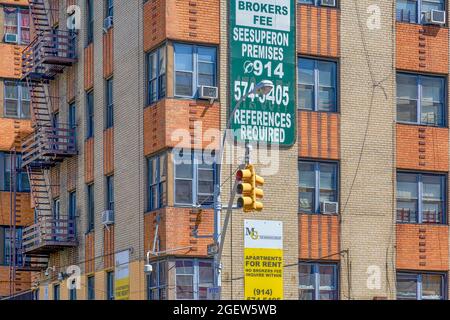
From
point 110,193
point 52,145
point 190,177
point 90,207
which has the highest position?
point 52,145

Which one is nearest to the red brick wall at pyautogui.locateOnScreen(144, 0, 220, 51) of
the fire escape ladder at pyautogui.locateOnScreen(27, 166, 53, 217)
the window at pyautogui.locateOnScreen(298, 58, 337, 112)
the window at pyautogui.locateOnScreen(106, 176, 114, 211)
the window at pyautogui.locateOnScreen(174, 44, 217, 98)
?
the window at pyautogui.locateOnScreen(174, 44, 217, 98)

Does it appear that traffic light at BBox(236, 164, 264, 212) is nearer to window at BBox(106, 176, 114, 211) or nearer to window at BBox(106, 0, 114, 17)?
window at BBox(106, 176, 114, 211)

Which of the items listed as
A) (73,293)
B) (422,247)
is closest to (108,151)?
(73,293)

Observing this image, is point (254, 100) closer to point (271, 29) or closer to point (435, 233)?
point (271, 29)

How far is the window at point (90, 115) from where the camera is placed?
148 feet

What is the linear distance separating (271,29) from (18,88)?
85.9 ft

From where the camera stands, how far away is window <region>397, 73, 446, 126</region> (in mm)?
41438

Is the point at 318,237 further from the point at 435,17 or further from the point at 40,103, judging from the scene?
the point at 40,103

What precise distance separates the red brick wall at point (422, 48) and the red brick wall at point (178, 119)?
790 cm

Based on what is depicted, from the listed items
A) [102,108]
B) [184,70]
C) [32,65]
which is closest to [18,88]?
[32,65]

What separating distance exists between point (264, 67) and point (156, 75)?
3.64 m

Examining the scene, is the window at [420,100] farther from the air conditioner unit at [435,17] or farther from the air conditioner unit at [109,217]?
the air conditioner unit at [109,217]

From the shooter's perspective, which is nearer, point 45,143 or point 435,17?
point 435,17

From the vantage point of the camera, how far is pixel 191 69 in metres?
37.8
